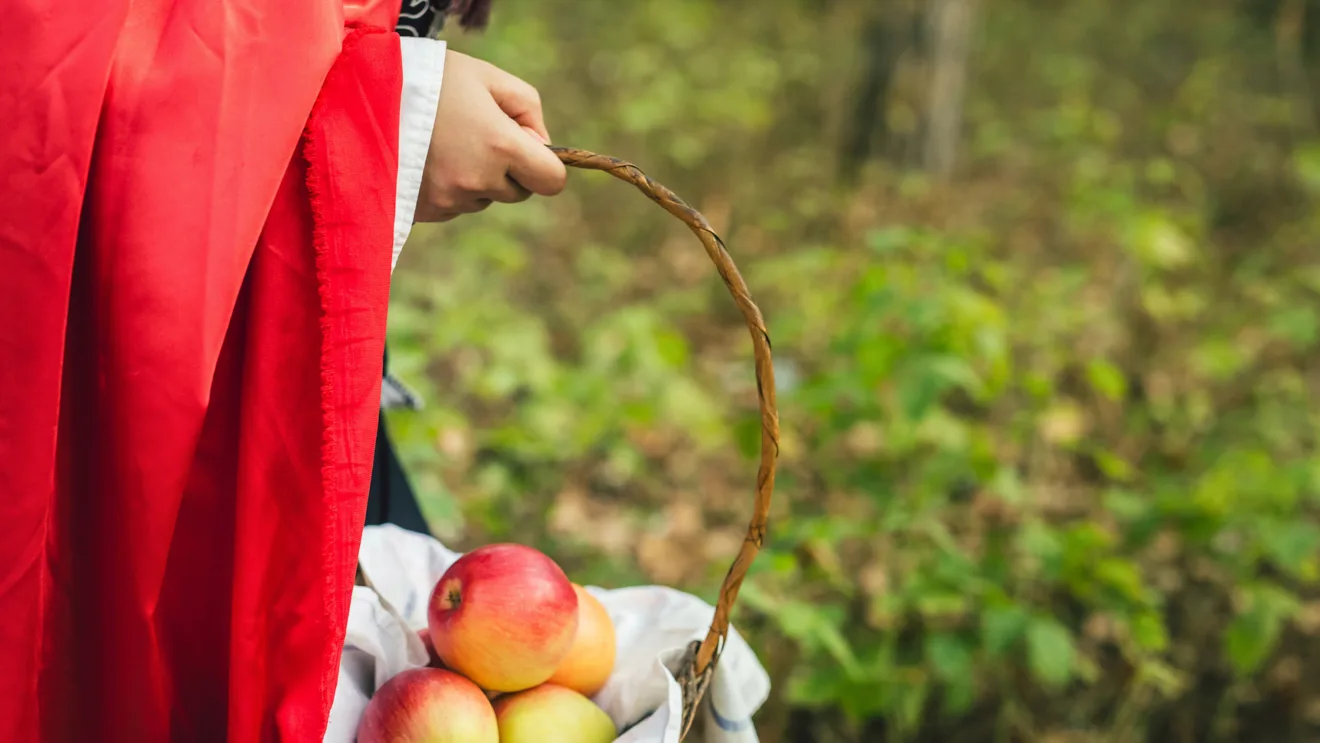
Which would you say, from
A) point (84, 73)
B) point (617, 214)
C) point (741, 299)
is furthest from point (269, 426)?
point (617, 214)

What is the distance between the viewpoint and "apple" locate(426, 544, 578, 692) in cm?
90

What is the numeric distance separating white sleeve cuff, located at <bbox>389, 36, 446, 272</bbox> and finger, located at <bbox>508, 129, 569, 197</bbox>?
0.07 metres

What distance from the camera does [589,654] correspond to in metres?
0.99

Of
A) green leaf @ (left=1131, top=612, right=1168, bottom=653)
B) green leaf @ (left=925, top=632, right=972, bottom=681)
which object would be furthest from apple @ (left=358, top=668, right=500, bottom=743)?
green leaf @ (left=1131, top=612, right=1168, bottom=653)

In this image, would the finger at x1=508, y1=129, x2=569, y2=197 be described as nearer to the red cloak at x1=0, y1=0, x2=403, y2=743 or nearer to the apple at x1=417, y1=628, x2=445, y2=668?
the red cloak at x1=0, y1=0, x2=403, y2=743

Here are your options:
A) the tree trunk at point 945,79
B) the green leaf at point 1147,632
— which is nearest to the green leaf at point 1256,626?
the green leaf at point 1147,632

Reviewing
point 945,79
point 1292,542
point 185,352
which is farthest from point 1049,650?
point 945,79

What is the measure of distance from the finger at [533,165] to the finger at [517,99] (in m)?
0.05

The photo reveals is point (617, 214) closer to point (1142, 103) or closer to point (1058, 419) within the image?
point (1058, 419)

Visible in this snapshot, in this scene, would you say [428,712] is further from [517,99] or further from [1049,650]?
[1049,650]

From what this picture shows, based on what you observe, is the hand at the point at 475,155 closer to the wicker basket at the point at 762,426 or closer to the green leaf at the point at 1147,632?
the wicker basket at the point at 762,426

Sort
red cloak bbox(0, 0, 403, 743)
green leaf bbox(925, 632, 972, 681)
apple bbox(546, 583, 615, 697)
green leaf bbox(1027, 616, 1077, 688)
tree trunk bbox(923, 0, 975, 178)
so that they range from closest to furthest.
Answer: red cloak bbox(0, 0, 403, 743), apple bbox(546, 583, 615, 697), green leaf bbox(1027, 616, 1077, 688), green leaf bbox(925, 632, 972, 681), tree trunk bbox(923, 0, 975, 178)

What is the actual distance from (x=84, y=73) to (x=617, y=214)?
3.05 m

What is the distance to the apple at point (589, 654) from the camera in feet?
3.22
